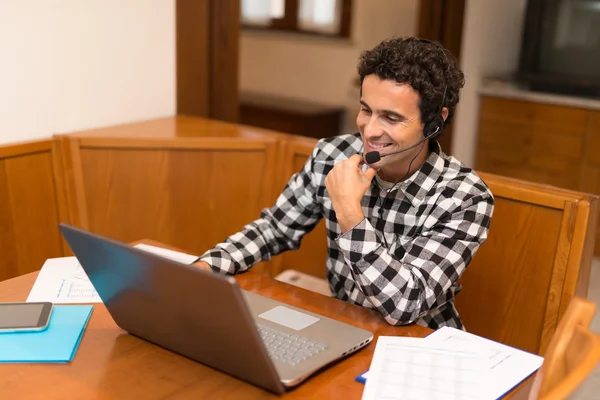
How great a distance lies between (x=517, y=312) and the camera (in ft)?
5.88

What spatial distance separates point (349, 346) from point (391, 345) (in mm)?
78

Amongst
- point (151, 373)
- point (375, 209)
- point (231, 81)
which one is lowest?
point (151, 373)

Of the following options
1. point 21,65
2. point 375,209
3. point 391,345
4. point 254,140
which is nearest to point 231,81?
point 254,140

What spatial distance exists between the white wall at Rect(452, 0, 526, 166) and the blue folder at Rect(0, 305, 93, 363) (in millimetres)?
3024

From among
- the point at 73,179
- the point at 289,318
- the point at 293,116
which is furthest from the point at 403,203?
the point at 293,116

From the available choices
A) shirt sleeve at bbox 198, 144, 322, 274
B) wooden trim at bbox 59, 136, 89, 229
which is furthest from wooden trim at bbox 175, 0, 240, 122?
shirt sleeve at bbox 198, 144, 322, 274

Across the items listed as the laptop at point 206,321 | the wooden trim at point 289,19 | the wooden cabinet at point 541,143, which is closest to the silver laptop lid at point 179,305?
the laptop at point 206,321

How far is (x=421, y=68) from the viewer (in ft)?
4.50

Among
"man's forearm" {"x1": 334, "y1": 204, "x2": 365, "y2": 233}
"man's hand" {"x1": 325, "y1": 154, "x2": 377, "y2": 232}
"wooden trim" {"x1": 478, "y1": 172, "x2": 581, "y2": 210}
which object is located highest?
"man's hand" {"x1": 325, "y1": 154, "x2": 377, "y2": 232}

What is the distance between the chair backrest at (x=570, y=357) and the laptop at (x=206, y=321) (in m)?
0.32

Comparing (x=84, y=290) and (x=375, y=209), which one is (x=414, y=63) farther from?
(x=84, y=290)

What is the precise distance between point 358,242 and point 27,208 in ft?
4.02

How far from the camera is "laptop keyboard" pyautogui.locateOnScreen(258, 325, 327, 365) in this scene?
1086mm

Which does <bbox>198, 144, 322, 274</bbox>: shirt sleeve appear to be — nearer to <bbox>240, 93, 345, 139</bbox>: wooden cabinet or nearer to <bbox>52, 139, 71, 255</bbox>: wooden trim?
<bbox>52, 139, 71, 255</bbox>: wooden trim
